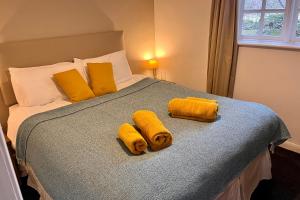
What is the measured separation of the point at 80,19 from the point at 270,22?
2225 mm

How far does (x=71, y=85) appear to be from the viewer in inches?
90.2

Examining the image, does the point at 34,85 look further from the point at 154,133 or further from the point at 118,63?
the point at 154,133

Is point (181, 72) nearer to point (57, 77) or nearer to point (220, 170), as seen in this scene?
point (57, 77)

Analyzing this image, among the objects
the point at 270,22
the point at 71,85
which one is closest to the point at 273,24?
the point at 270,22

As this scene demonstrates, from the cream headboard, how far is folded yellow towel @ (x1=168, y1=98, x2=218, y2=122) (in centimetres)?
148

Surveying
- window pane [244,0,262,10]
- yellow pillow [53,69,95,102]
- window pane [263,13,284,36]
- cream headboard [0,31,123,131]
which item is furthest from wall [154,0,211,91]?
yellow pillow [53,69,95,102]

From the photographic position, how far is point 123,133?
1511 millimetres

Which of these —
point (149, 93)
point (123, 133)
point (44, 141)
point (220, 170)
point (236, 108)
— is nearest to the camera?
point (220, 170)

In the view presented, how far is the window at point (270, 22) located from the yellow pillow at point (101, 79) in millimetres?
1618

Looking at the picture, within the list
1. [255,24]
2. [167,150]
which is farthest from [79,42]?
[255,24]

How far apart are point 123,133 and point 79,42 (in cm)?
166

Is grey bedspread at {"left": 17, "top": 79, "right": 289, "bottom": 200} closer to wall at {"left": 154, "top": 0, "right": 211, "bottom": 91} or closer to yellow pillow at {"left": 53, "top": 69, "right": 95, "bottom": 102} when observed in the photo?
yellow pillow at {"left": 53, "top": 69, "right": 95, "bottom": 102}

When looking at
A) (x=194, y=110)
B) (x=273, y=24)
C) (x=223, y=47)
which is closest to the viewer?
(x=194, y=110)

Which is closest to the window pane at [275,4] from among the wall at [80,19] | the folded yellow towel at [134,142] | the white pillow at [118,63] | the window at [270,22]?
the window at [270,22]
